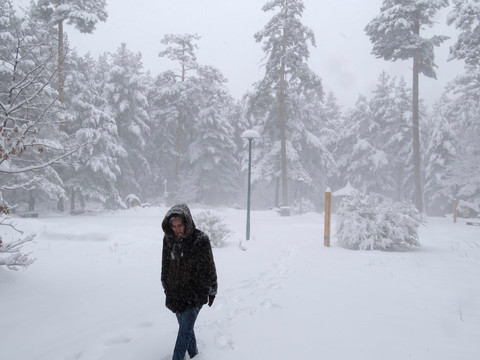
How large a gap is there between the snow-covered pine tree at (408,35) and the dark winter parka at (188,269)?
66.8ft

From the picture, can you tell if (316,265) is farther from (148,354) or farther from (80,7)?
(80,7)

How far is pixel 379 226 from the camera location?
1034cm

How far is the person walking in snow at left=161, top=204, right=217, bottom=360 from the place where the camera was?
3.42 m

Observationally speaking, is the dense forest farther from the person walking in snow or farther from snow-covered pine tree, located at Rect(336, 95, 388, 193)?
the person walking in snow

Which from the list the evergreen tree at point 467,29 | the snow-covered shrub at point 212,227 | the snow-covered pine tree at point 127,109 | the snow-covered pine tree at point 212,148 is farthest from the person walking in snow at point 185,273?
the snow-covered pine tree at point 212,148

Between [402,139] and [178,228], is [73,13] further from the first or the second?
[402,139]

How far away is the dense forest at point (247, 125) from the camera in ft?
62.6

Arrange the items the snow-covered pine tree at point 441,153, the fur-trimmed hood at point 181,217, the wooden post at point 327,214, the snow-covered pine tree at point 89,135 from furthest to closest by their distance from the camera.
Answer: the snow-covered pine tree at point 441,153
the snow-covered pine tree at point 89,135
the wooden post at point 327,214
the fur-trimmed hood at point 181,217

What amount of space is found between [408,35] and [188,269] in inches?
854

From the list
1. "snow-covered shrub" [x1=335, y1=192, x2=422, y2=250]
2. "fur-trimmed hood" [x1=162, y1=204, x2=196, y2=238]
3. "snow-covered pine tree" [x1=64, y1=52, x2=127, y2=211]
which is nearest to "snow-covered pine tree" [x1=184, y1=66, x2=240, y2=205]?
"snow-covered pine tree" [x1=64, y1=52, x2=127, y2=211]

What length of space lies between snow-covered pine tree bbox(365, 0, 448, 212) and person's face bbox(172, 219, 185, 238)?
20393 mm

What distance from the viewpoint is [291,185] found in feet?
136

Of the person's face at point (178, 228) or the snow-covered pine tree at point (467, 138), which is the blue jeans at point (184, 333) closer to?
the person's face at point (178, 228)

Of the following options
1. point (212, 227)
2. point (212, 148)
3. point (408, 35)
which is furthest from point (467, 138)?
point (212, 227)
